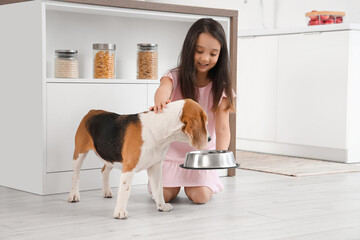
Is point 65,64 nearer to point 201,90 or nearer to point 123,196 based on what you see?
point 201,90

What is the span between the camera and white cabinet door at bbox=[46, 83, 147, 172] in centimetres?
259

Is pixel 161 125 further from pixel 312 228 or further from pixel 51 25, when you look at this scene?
pixel 51 25

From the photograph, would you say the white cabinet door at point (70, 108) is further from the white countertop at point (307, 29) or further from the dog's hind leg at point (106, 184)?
the white countertop at point (307, 29)

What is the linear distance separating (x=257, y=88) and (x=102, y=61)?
1.66 meters

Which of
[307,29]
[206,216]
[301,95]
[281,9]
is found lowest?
[206,216]

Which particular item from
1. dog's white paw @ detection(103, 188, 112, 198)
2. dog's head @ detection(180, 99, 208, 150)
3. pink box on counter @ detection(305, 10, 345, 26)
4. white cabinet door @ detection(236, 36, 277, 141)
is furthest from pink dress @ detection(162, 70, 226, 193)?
pink box on counter @ detection(305, 10, 345, 26)

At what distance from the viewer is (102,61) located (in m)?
2.81

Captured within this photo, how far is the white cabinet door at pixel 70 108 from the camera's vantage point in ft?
8.49

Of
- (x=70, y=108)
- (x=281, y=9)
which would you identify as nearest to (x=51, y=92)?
(x=70, y=108)

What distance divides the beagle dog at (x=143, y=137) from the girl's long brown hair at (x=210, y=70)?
34 cm

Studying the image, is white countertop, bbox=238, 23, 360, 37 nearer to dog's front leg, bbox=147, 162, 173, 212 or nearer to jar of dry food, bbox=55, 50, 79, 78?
jar of dry food, bbox=55, 50, 79, 78

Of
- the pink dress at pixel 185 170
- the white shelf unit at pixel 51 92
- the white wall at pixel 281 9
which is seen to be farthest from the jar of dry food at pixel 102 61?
the white wall at pixel 281 9

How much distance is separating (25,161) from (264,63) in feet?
6.65

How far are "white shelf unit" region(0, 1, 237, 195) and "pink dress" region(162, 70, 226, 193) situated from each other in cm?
34
